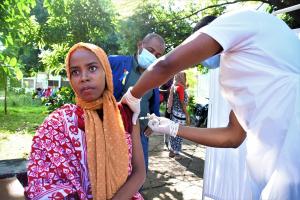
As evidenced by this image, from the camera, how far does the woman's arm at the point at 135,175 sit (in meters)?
1.70

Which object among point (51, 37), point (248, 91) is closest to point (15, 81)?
point (51, 37)

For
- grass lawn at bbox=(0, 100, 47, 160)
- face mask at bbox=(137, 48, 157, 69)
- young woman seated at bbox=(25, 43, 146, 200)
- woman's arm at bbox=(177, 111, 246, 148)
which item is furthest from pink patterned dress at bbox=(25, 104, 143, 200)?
grass lawn at bbox=(0, 100, 47, 160)

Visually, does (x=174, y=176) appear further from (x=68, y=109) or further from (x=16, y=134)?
(x=16, y=134)

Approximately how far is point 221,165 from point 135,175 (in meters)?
1.91

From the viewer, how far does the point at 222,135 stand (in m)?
2.11

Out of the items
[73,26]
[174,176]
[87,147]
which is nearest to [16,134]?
[73,26]

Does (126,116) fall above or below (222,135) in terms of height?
above

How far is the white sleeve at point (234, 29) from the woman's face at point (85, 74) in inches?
23.7

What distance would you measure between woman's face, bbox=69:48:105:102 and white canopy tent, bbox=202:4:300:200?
71.1 inches

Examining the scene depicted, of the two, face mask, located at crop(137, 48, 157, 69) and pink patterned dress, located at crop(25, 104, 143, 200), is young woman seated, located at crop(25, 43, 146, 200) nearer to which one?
pink patterned dress, located at crop(25, 104, 143, 200)

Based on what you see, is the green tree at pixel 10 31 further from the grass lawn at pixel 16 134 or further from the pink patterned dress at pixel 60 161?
the grass lawn at pixel 16 134

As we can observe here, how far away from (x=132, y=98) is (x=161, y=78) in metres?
0.28

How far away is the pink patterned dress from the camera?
5.07 feet

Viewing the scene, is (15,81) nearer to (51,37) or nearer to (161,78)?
(51,37)
